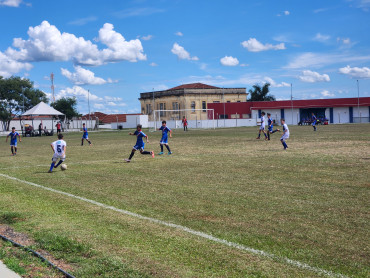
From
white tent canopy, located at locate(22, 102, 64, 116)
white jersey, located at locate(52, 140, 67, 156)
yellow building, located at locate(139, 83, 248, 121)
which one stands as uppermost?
yellow building, located at locate(139, 83, 248, 121)

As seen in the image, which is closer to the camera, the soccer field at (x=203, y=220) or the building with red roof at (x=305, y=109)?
the soccer field at (x=203, y=220)

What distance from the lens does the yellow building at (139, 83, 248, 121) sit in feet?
278

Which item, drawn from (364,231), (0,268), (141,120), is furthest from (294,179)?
(141,120)

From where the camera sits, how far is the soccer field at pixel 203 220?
520 cm

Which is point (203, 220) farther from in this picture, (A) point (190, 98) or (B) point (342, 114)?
(A) point (190, 98)

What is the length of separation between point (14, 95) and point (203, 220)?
95482 millimetres

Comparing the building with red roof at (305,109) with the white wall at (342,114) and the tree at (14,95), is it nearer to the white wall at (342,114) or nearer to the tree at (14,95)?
the white wall at (342,114)

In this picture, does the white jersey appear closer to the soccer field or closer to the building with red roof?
the soccer field

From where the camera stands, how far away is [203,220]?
7.33m

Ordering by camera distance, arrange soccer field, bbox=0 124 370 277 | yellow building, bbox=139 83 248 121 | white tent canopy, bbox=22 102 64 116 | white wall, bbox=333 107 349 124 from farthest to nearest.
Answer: yellow building, bbox=139 83 248 121, white wall, bbox=333 107 349 124, white tent canopy, bbox=22 102 64 116, soccer field, bbox=0 124 370 277

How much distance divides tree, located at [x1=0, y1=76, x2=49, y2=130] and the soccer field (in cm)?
8429

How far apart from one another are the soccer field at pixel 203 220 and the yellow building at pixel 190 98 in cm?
6938

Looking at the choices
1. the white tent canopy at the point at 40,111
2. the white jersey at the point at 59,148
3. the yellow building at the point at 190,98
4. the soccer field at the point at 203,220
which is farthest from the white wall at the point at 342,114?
the white jersey at the point at 59,148

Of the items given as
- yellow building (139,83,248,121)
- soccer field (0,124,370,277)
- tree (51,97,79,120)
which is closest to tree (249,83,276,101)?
yellow building (139,83,248,121)
